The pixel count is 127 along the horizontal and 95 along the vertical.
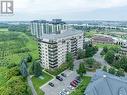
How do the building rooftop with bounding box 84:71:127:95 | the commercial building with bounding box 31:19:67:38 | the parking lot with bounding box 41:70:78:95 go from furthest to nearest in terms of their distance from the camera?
the commercial building with bounding box 31:19:67:38
the parking lot with bounding box 41:70:78:95
the building rooftop with bounding box 84:71:127:95

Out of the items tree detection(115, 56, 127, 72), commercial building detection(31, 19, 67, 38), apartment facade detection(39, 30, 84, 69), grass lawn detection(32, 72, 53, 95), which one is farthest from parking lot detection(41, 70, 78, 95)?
commercial building detection(31, 19, 67, 38)

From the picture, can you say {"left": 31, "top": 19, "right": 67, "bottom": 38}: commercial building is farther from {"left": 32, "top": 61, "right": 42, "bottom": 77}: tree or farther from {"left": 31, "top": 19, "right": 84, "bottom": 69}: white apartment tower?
{"left": 32, "top": 61, "right": 42, "bottom": 77}: tree

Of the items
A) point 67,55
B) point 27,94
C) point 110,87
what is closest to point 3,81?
point 27,94

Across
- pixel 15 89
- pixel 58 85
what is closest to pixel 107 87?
pixel 58 85

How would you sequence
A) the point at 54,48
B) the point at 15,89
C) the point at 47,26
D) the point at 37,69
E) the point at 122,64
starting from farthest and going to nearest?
the point at 47,26
the point at 122,64
the point at 54,48
the point at 37,69
the point at 15,89

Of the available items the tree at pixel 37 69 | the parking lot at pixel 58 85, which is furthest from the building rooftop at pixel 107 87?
the tree at pixel 37 69

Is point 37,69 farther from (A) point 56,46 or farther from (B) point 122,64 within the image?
(B) point 122,64

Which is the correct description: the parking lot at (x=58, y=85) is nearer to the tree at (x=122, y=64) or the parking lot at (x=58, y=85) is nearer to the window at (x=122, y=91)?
the tree at (x=122, y=64)

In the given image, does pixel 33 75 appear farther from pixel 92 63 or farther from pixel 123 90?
pixel 123 90

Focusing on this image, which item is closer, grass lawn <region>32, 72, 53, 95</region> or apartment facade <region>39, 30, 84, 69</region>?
grass lawn <region>32, 72, 53, 95</region>
